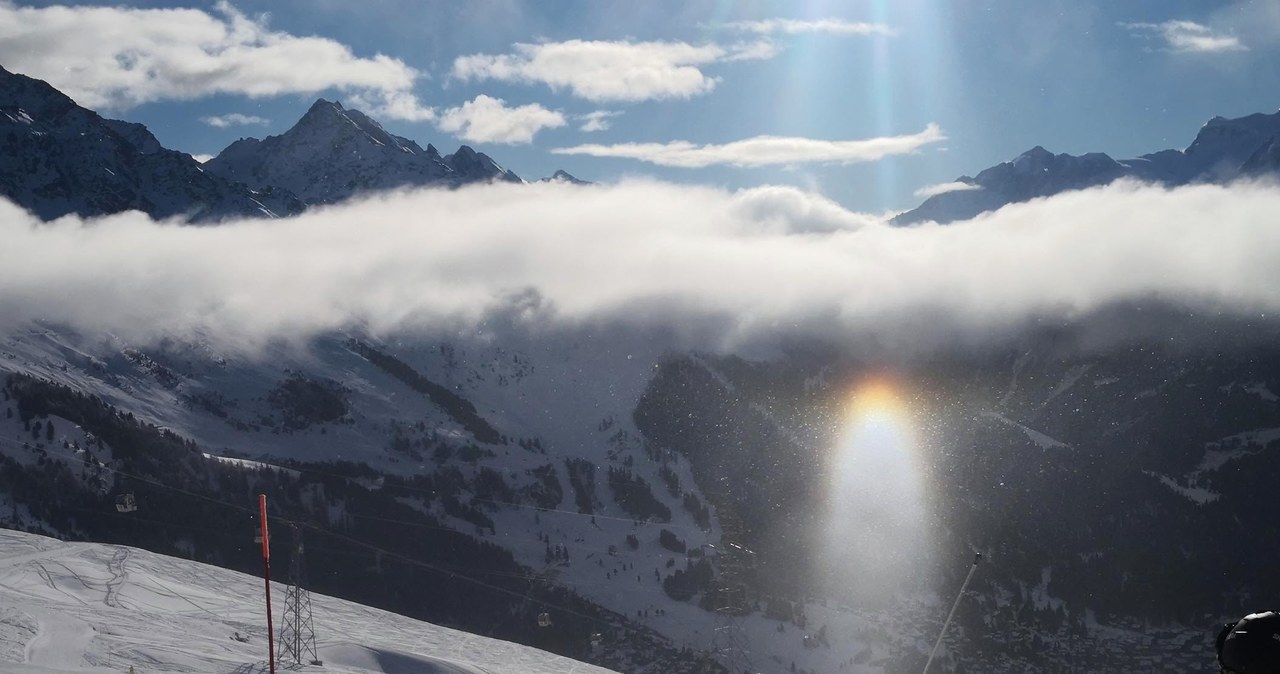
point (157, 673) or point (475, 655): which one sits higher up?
point (157, 673)

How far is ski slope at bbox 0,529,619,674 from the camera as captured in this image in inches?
2110

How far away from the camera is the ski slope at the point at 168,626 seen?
5359 cm

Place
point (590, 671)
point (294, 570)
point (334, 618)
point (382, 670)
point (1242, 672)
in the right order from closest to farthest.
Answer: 1. point (1242, 672)
2. point (382, 670)
3. point (294, 570)
4. point (590, 671)
5. point (334, 618)

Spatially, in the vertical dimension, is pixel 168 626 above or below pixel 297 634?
below

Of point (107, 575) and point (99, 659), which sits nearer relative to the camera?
Answer: point (99, 659)

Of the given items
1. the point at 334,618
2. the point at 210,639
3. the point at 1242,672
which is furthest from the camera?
the point at 334,618

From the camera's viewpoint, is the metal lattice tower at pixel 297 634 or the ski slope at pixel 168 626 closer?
the ski slope at pixel 168 626

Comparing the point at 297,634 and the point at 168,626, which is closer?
the point at 297,634

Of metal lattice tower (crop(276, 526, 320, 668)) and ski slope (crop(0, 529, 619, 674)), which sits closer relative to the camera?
ski slope (crop(0, 529, 619, 674))

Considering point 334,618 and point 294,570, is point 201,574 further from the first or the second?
point 294,570

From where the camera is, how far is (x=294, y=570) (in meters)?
73.9

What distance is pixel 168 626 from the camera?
6419 cm

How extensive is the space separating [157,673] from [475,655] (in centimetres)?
3019

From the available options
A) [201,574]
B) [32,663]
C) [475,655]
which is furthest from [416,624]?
[32,663]
